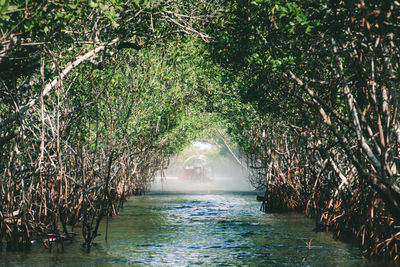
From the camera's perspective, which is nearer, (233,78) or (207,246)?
(207,246)

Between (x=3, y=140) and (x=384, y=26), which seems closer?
(x=384, y=26)

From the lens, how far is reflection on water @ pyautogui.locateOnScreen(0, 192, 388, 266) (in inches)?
409

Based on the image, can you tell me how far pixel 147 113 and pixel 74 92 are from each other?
6.35 m

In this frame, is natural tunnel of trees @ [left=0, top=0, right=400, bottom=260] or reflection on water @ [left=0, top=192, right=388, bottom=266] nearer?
natural tunnel of trees @ [left=0, top=0, right=400, bottom=260]

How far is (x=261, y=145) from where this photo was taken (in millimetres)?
22875

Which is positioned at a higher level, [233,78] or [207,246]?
[233,78]

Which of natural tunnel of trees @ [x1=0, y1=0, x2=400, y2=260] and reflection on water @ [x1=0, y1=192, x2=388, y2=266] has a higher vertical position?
natural tunnel of trees @ [x1=0, y1=0, x2=400, y2=260]

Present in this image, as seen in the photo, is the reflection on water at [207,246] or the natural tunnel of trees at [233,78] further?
the reflection on water at [207,246]

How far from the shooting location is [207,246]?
41.0 feet

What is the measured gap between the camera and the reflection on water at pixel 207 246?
34.1 ft

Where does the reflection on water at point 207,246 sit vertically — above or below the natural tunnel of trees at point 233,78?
below

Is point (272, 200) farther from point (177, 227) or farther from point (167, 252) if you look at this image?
point (167, 252)

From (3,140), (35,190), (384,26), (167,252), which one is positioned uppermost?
(384,26)

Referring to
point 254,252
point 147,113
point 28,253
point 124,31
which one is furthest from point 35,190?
point 147,113
